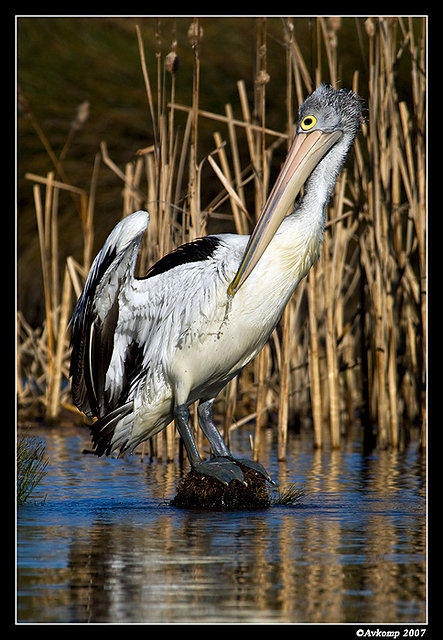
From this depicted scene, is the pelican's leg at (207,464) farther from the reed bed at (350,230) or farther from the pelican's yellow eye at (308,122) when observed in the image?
the pelican's yellow eye at (308,122)

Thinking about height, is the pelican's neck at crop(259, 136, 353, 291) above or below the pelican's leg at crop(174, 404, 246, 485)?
above

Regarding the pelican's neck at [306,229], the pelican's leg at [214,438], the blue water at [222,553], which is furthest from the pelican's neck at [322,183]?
the blue water at [222,553]

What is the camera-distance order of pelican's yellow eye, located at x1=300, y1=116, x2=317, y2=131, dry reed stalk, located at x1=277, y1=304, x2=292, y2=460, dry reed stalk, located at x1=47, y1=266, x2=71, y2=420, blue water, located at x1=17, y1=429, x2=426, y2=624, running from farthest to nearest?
dry reed stalk, located at x1=47, y1=266, x2=71, y2=420
dry reed stalk, located at x1=277, y1=304, x2=292, y2=460
pelican's yellow eye, located at x1=300, y1=116, x2=317, y2=131
blue water, located at x1=17, y1=429, x2=426, y2=624

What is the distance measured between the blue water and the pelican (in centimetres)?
48

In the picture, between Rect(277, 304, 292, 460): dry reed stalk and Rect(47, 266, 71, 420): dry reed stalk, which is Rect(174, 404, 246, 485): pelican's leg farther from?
Rect(47, 266, 71, 420): dry reed stalk

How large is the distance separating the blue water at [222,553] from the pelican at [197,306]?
1.57 feet

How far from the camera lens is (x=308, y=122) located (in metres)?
6.15

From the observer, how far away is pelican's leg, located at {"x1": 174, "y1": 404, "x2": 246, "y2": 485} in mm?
5633

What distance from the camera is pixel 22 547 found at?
4.69 m

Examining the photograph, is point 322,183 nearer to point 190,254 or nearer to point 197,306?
point 190,254

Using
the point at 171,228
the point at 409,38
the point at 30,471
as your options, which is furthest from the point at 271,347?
the point at 30,471

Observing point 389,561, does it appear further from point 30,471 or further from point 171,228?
point 171,228

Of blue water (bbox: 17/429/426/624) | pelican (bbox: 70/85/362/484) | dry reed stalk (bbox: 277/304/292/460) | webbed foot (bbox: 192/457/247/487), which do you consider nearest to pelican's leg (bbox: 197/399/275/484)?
pelican (bbox: 70/85/362/484)
